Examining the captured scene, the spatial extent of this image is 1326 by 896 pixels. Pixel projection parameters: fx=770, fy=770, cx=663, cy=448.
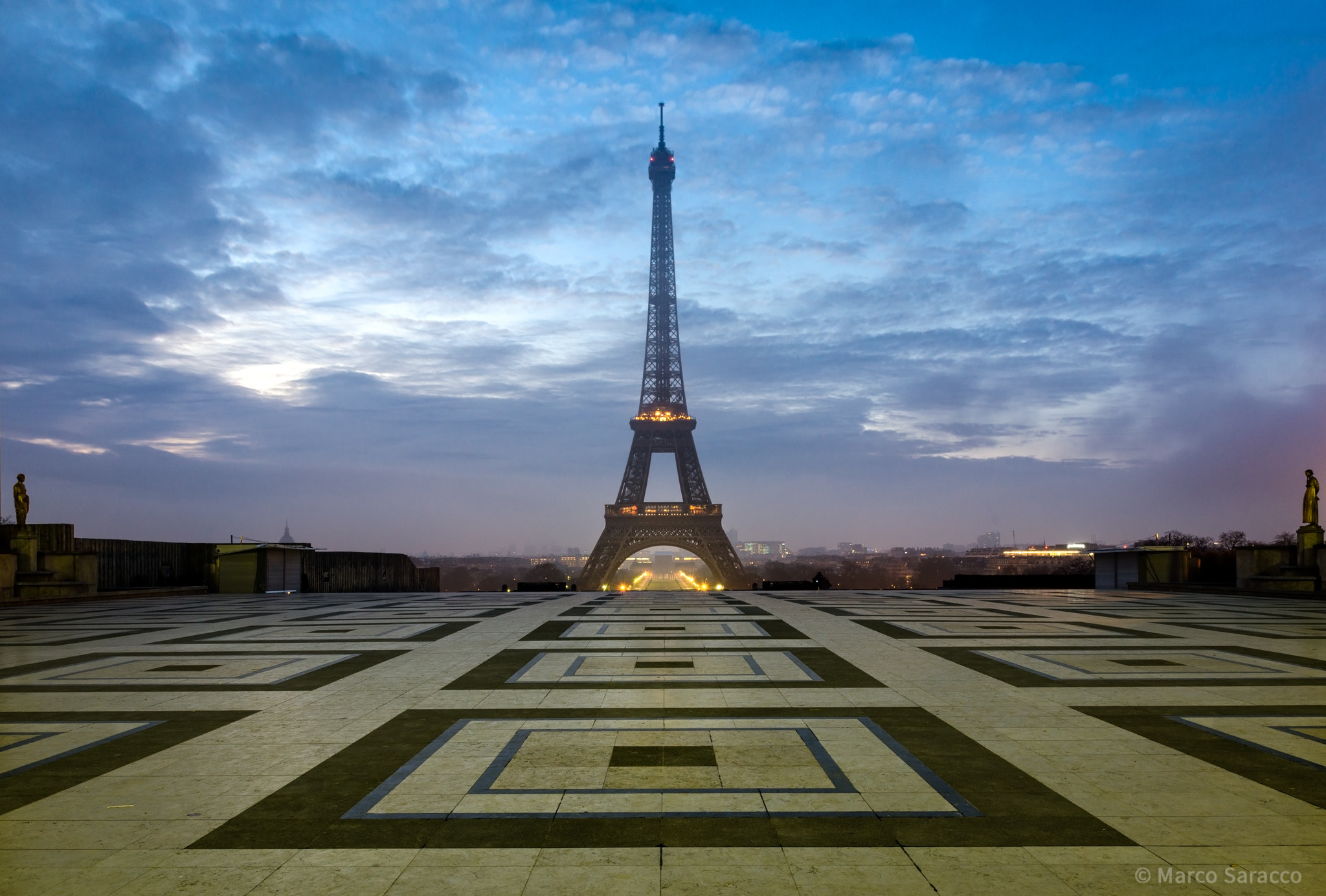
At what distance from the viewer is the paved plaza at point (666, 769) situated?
14.9 feet

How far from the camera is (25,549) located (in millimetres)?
25828

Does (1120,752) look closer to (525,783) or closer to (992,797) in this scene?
(992,797)

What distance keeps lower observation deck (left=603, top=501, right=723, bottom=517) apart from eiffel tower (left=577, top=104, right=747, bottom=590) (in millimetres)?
82

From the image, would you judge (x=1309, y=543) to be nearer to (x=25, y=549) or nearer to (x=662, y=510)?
(x=25, y=549)

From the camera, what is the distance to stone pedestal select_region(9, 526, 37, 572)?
25.7 m

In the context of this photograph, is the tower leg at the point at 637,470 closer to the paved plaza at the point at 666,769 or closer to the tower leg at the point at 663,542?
the tower leg at the point at 663,542

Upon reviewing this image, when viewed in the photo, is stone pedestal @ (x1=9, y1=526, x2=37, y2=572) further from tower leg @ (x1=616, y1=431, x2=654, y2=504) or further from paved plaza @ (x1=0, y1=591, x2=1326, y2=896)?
tower leg @ (x1=616, y1=431, x2=654, y2=504)

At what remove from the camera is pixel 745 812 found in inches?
212

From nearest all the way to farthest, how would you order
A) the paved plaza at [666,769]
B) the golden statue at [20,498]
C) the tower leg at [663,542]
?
the paved plaza at [666,769], the golden statue at [20,498], the tower leg at [663,542]

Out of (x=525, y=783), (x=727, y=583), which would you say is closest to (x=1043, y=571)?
(x=727, y=583)

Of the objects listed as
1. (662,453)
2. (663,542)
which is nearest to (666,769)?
(663,542)

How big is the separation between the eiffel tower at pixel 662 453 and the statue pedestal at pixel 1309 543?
1685 inches

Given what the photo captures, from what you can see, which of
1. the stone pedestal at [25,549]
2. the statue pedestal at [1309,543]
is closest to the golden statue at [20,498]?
the stone pedestal at [25,549]

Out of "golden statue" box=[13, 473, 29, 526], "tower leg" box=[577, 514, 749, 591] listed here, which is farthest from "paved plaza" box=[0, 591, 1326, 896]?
"tower leg" box=[577, 514, 749, 591]
